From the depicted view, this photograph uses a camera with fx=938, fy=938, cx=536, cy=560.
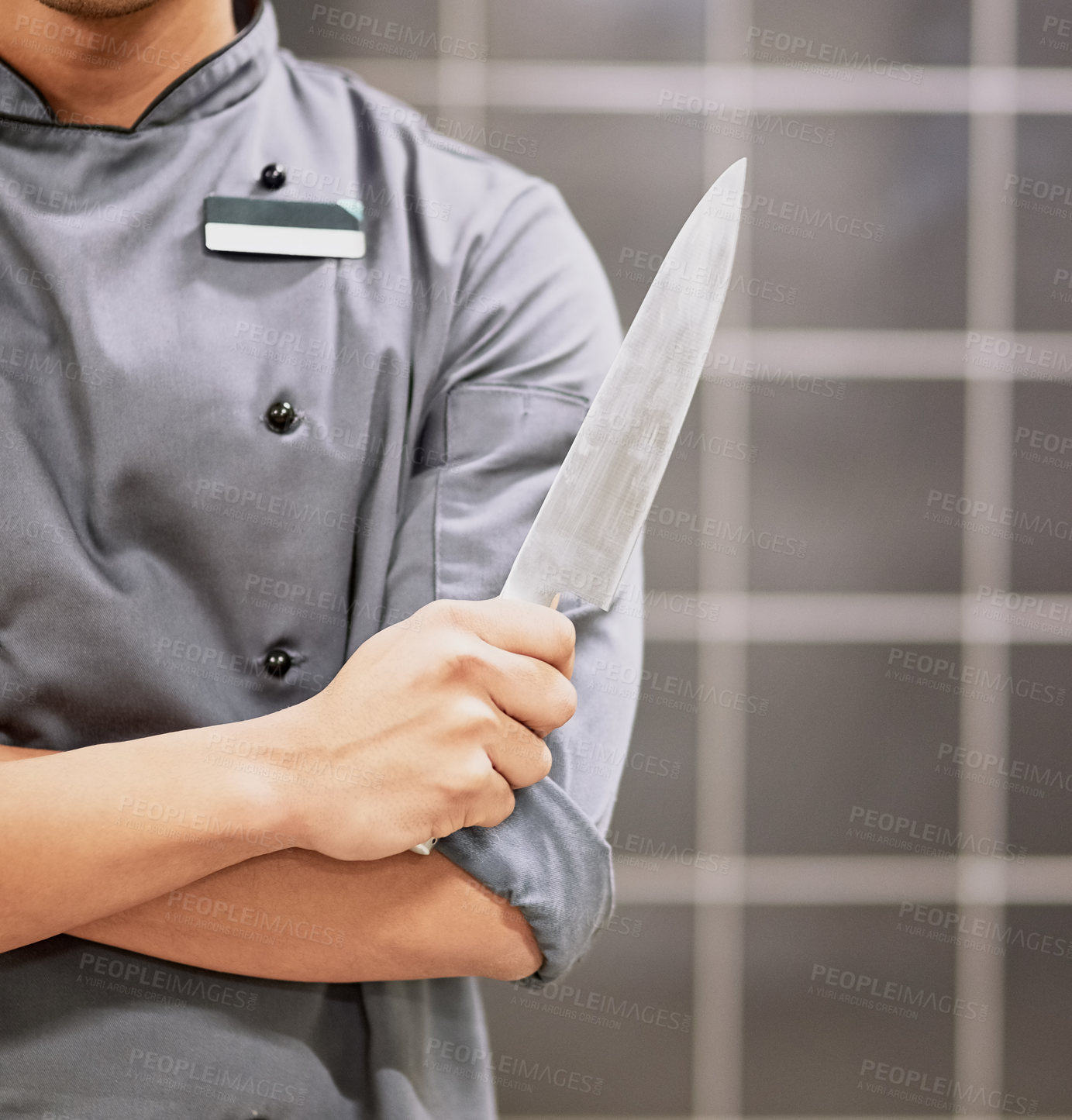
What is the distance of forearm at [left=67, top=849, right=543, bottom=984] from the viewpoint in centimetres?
54

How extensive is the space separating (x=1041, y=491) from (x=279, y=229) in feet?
3.90

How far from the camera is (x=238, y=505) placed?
22.4 inches

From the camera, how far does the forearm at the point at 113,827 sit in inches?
19.3

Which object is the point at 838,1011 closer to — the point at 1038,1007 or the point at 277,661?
the point at 1038,1007

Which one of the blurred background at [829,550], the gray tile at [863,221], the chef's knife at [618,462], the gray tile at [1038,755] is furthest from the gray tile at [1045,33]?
the chef's knife at [618,462]

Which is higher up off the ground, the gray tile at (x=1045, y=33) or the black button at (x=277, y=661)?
the gray tile at (x=1045, y=33)

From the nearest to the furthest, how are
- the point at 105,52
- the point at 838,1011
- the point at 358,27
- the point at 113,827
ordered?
the point at 113,827 < the point at 105,52 < the point at 358,27 < the point at 838,1011

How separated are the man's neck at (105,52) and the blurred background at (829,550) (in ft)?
2.43

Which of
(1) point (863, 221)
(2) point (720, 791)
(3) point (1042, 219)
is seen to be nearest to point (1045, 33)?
(3) point (1042, 219)

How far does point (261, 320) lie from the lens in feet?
1.94

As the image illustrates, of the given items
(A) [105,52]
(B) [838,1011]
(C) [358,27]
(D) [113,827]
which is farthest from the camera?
(B) [838,1011]

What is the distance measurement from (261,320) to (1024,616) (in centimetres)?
121

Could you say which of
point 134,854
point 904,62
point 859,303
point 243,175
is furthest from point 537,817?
point 904,62

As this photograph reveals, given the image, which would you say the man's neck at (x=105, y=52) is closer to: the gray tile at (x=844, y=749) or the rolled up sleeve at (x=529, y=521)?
the rolled up sleeve at (x=529, y=521)
